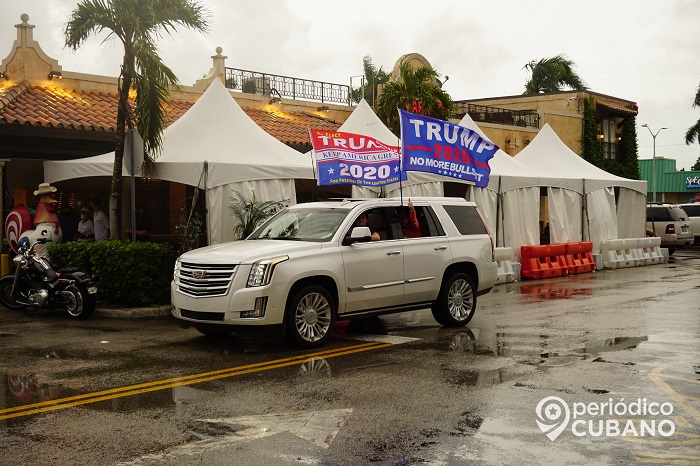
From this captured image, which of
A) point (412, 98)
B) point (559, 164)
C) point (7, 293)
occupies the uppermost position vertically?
point (412, 98)

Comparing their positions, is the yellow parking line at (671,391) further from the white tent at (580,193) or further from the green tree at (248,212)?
the white tent at (580,193)

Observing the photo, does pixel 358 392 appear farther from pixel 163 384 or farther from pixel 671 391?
pixel 671 391

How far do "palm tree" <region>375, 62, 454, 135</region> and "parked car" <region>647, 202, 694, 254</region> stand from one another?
9369 millimetres

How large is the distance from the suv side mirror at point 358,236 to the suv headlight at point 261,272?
1270 millimetres

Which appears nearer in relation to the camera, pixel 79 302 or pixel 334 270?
pixel 334 270

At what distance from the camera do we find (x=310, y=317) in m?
10.5

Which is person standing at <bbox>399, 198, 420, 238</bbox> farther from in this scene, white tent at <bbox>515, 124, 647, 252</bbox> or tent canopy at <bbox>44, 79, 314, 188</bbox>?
→ white tent at <bbox>515, 124, 647, 252</bbox>

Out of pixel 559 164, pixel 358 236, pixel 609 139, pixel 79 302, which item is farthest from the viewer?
pixel 609 139

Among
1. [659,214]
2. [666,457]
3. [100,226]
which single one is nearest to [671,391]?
[666,457]

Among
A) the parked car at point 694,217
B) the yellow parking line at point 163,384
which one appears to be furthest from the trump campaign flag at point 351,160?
the parked car at point 694,217

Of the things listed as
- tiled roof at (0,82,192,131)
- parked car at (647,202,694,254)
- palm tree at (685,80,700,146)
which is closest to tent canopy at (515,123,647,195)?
parked car at (647,202,694,254)

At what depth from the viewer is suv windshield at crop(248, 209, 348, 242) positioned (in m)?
11.3

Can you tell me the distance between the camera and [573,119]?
42062 millimetres

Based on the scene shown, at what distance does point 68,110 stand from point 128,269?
7.17 m
